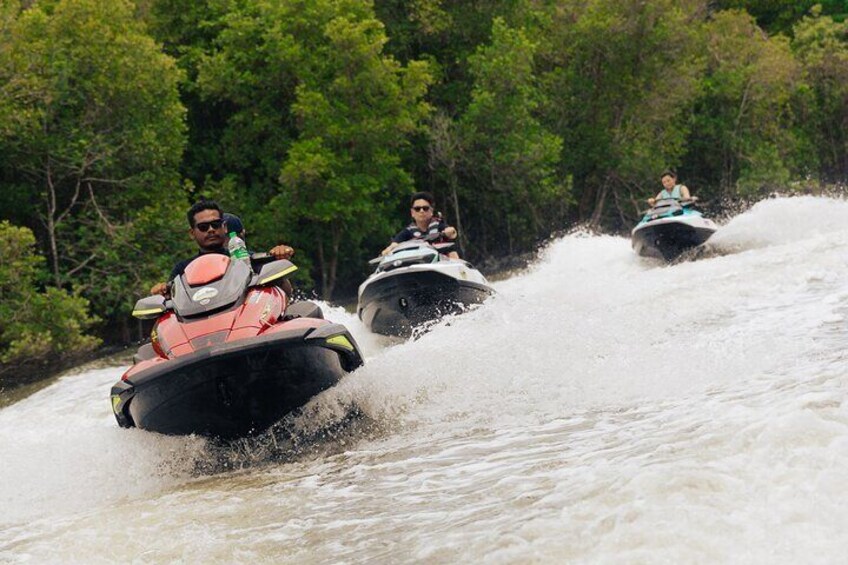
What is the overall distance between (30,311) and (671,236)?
1038 cm

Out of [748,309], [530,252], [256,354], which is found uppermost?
[256,354]

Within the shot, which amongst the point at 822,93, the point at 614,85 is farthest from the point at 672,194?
the point at 822,93

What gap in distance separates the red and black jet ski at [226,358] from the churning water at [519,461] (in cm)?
17

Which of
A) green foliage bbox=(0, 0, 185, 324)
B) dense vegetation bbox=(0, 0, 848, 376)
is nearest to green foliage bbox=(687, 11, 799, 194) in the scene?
dense vegetation bbox=(0, 0, 848, 376)

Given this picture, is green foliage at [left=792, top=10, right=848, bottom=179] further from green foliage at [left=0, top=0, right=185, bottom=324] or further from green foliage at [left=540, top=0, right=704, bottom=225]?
green foliage at [left=0, top=0, right=185, bottom=324]

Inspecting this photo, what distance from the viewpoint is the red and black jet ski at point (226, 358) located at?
5.36 metres

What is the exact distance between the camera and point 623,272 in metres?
16.5

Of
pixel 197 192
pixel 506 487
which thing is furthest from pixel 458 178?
pixel 506 487

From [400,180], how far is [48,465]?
1967cm

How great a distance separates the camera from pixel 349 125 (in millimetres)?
23891

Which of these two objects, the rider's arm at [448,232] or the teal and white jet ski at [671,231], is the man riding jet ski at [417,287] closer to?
the rider's arm at [448,232]

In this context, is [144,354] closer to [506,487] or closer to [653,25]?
[506,487]

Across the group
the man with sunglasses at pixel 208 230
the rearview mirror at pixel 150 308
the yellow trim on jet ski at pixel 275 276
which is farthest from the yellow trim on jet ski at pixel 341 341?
the rearview mirror at pixel 150 308

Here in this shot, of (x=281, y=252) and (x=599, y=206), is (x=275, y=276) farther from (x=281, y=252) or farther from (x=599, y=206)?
(x=599, y=206)
